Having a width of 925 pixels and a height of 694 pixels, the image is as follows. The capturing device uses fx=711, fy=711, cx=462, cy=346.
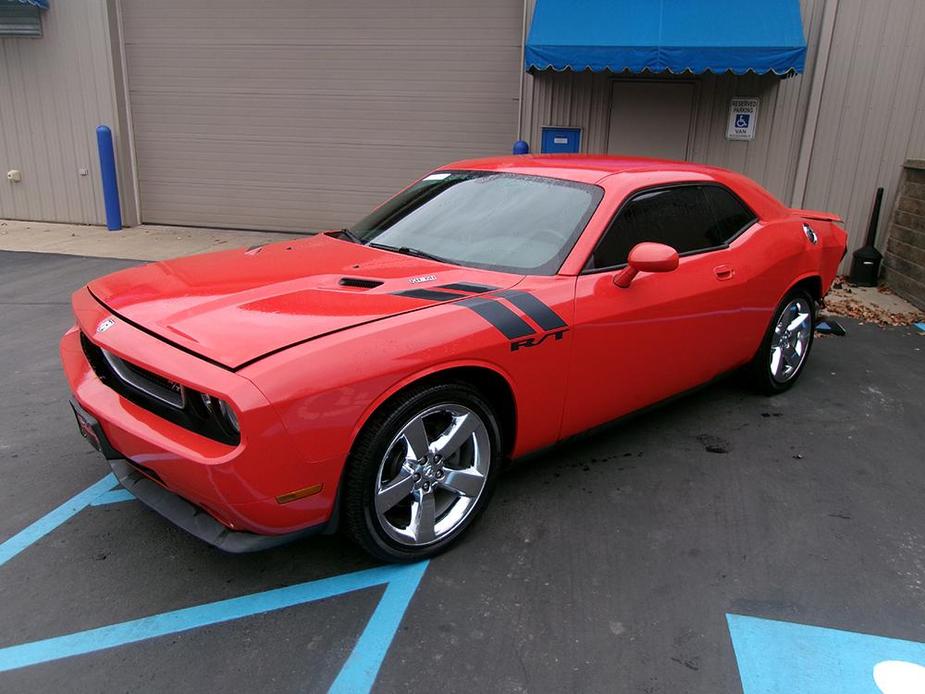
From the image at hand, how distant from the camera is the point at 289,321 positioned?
8.55 feet

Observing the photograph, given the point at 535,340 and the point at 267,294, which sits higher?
the point at 267,294

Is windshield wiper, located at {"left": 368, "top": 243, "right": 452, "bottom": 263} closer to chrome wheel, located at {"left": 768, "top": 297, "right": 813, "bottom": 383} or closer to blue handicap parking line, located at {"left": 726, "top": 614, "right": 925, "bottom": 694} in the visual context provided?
blue handicap parking line, located at {"left": 726, "top": 614, "right": 925, "bottom": 694}

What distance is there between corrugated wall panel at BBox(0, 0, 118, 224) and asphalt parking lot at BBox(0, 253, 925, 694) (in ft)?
27.4

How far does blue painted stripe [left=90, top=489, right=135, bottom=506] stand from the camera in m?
3.32

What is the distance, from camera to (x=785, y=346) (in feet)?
15.8

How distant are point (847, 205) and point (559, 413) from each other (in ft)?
24.6

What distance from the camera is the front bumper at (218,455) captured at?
7.48 ft

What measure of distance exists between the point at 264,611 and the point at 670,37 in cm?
738

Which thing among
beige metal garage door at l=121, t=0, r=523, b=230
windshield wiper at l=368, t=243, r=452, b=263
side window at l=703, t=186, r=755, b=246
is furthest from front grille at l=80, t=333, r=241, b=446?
beige metal garage door at l=121, t=0, r=523, b=230

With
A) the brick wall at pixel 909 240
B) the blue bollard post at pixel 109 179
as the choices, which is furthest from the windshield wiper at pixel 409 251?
the blue bollard post at pixel 109 179

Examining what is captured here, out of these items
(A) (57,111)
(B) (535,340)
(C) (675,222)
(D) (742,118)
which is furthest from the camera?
(A) (57,111)

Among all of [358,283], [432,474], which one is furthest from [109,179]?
[432,474]

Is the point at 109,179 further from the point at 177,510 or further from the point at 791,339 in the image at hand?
the point at 791,339

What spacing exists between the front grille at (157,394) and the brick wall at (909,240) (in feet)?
24.7
